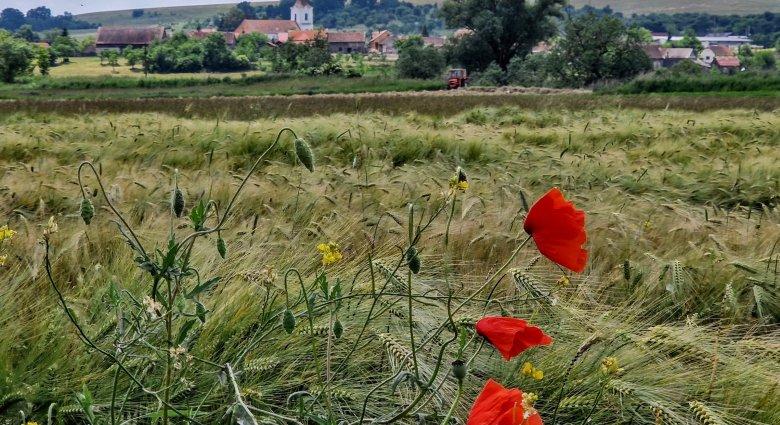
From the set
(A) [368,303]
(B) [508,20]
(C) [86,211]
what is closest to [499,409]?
(C) [86,211]

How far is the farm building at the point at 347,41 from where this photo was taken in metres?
125

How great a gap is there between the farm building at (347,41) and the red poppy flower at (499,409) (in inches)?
4956

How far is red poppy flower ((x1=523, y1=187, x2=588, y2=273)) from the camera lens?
116cm

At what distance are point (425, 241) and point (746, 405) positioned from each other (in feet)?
4.12

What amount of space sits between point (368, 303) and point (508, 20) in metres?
50.6

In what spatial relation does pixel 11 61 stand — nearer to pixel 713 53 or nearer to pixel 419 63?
pixel 419 63

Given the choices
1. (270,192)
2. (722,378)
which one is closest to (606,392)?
(722,378)

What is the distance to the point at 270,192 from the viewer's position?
142 inches

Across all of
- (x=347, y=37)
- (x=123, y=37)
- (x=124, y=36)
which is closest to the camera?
(x=124, y=36)

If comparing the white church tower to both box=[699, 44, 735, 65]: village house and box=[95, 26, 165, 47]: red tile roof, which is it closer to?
box=[95, 26, 165, 47]: red tile roof

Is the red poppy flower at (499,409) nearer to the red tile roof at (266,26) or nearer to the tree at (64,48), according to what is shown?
the tree at (64,48)

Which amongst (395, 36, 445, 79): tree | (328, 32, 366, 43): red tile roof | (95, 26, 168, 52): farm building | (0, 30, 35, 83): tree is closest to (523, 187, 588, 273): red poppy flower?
(395, 36, 445, 79): tree

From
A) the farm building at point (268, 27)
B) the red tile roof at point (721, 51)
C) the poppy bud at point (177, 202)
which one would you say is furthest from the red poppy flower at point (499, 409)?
the farm building at point (268, 27)

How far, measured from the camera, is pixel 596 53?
4431 centimetres
